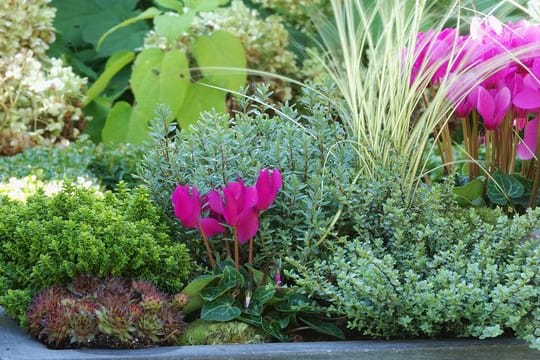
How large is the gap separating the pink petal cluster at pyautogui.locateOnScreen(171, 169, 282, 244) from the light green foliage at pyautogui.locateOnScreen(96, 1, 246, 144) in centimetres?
222

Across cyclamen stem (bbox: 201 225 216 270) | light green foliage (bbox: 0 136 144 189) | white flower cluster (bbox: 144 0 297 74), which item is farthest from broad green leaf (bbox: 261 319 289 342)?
white flower cluster (bbox: 144 0 297 74)

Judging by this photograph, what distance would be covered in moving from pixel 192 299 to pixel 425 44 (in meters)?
1.09

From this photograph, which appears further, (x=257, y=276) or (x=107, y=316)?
(x=257, y=276)

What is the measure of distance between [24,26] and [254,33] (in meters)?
1.32

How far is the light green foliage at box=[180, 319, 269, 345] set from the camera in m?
2.18

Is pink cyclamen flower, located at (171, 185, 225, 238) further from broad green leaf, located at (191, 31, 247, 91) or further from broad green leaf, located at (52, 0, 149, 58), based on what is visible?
broad green leaf, located at (52, 0, 149, 58)

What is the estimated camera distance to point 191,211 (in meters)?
2.25

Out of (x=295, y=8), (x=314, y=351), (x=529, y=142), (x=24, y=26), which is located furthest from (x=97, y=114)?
(x=314, y=351)

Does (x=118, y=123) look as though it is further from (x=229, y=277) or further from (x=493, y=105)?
(x=229, y=277)

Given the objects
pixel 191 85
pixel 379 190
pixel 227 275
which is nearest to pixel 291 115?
pixel 379 190

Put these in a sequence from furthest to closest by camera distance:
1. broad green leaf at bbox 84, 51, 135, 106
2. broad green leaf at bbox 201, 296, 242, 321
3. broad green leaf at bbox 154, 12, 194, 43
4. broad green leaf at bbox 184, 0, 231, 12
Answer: broad green leaf at bbox 84, 51, 135, 106 → broad green leaf at bbox 184, 0, 231, 12 → broad green leaf at bbox 154, 12, 194, 43 → broad green leaf at bbox 201, 296, 242, 321

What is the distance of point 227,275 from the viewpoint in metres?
2.26

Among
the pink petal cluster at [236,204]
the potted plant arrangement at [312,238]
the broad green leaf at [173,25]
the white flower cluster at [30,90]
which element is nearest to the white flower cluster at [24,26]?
the white flower cluster at [30,90]

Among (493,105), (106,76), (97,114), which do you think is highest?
(493,105)
